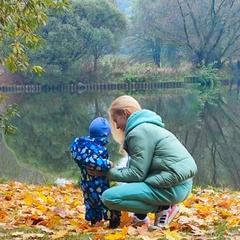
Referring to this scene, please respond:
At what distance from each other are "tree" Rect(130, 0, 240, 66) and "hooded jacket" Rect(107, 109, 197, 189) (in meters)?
37.0

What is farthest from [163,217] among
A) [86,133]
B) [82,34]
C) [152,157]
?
[82,34]

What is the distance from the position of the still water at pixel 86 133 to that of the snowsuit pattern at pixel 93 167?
218 inches

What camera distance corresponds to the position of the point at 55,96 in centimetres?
3322

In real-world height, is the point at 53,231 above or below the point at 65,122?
above

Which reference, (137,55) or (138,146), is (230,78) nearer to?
(137,55)

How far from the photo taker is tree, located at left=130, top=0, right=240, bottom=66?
1565 inches

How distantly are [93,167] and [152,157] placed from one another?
1.47ft

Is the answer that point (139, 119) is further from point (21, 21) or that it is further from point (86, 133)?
point (86, 133)

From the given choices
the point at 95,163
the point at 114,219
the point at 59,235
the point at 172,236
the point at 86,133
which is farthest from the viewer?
the point at 86,133

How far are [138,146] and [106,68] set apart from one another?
36.6m

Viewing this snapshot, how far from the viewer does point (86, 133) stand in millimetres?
15664

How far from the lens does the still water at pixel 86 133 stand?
34.6ft

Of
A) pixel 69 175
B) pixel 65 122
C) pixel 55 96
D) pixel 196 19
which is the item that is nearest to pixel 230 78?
pixel 196 19

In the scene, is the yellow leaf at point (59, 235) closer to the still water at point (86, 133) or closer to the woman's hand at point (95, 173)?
the woman's hand at point (95, 173)
